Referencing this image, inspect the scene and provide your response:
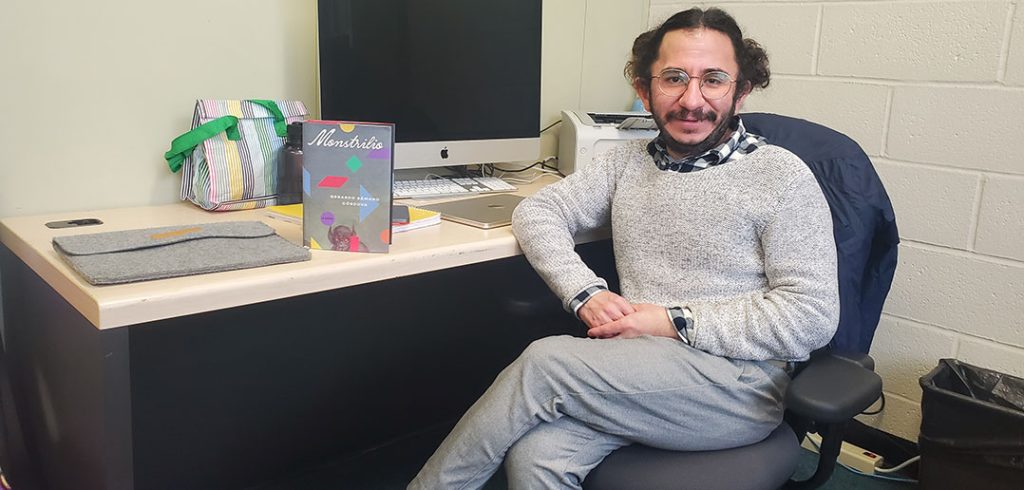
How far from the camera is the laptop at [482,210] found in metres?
1.51

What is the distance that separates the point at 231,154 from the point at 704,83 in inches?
34.9

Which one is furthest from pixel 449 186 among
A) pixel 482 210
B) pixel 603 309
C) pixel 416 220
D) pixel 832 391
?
pixel 832 391

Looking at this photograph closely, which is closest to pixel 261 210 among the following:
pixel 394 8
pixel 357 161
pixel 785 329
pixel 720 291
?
pixel 357 161

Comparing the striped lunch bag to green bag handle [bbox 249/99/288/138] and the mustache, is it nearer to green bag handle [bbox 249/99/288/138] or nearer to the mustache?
green bag handle [bbox 249/99/288/138]

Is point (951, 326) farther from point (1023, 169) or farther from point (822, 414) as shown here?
point (822, 414)

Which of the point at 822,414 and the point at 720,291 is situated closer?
the point at 822,414

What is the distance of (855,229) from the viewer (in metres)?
1.34

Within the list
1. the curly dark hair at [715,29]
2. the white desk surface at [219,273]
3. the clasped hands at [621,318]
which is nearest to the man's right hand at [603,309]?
the clasped hands at [621,318]

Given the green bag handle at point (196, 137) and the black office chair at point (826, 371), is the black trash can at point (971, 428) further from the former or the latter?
the green bag handle at point (196, 137)

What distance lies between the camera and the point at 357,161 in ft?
4.05

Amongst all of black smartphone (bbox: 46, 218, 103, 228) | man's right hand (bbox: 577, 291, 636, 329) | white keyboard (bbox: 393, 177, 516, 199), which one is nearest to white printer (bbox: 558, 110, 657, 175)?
white keyboard (bbox: 393, 177, 516, 199)

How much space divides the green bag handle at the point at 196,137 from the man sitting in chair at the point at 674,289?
0.57 meters

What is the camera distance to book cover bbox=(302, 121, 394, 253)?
1.23 m

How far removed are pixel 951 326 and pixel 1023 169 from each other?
0.40m
